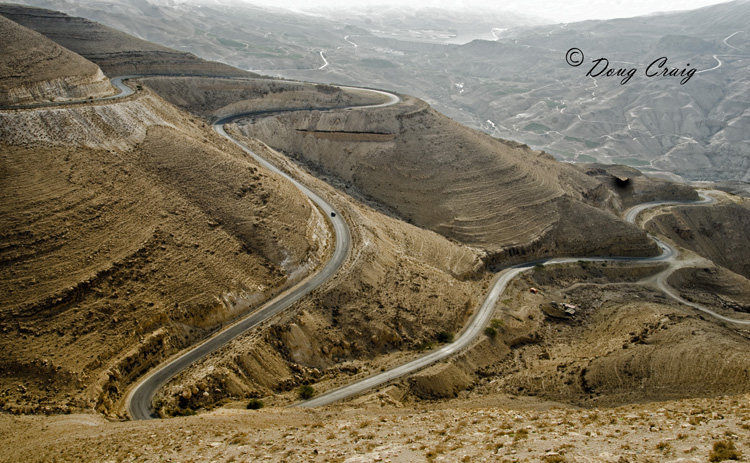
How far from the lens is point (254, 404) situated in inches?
1244

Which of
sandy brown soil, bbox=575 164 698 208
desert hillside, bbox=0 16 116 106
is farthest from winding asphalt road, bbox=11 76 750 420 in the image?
sandy brown soil, bbox=575 164 698 208

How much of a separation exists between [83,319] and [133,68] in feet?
193

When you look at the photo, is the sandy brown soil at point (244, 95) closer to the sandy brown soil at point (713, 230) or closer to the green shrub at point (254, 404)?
the green shrub at point (254, 404)

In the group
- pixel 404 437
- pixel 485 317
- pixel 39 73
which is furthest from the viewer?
pixel 485 317

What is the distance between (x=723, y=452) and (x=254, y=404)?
2584 cm

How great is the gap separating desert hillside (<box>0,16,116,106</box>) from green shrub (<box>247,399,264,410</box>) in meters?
36.2

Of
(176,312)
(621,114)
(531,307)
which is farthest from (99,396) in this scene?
(621,114)

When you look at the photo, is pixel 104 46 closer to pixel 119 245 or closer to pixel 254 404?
pixel 119 245

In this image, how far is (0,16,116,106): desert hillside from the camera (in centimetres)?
4500

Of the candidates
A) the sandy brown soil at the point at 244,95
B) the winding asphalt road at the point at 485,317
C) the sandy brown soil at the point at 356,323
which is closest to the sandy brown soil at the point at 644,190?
the winding asphalt road at the point at 485,317

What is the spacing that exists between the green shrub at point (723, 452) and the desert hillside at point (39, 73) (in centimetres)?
5629

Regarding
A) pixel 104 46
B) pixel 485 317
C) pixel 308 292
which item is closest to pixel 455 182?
pixel 485 317

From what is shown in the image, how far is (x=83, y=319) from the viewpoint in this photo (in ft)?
102

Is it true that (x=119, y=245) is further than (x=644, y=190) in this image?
No
